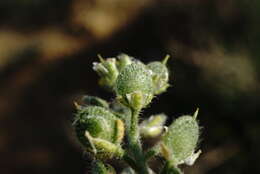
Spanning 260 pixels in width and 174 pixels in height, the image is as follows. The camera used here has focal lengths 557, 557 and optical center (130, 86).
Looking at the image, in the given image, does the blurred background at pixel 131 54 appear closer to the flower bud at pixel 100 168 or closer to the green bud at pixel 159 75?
the green bud at pixel 159 75

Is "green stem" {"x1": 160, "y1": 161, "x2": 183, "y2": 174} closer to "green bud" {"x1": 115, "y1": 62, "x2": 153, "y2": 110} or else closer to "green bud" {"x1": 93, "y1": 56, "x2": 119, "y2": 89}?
"green bud" {"x1": 115, "y1": 62, "x2": 153, "y2": 110}

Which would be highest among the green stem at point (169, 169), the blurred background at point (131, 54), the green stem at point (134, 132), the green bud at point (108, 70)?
the green bud at point (108, 70)

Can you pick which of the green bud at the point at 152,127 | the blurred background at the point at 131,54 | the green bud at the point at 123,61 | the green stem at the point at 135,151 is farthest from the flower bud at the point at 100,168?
the blurred background at the point at 131,54

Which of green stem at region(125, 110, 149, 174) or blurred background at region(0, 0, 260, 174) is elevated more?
green stem at region(125, 110, 149, 174)

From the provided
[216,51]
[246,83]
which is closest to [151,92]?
[246,83]

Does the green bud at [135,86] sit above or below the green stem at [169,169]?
above

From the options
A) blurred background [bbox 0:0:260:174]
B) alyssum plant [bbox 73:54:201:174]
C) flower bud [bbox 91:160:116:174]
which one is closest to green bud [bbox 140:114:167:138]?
alyssum plant [bbox 73:54:201:174]
